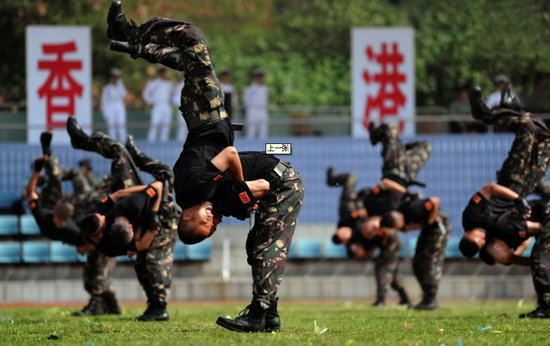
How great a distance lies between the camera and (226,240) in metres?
24.3

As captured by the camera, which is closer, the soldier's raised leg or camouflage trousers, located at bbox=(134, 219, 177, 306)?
camouflage trousers, located at bbox=(134, 219, 177, 306)

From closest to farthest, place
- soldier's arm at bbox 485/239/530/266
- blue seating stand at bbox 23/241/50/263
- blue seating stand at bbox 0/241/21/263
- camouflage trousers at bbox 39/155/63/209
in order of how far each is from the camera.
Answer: soldier's arm at bbox 485/239/530/266 < camouflage trousers at bbox 39/155/63/209 < blue seating stand at bbox 0/241/21/263 < blue seating stand at bbox 23/241/50/263

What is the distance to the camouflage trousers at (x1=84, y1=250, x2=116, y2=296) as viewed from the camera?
15.6m

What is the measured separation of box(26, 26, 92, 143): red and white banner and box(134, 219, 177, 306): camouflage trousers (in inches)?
479

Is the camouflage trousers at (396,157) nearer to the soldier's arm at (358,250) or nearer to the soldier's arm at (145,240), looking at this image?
the soldier's arm at (358,250)

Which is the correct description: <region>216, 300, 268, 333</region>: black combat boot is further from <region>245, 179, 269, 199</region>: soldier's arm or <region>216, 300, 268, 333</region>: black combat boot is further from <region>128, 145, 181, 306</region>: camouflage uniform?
<region>128, 145, 181, 306</region>: camouflage uniform

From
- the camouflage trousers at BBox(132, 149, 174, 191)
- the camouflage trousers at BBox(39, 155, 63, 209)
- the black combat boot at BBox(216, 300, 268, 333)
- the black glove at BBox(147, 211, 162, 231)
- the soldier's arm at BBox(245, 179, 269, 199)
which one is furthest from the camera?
Result: the camouflage trousers at BBox(39, 155, 63, 209)

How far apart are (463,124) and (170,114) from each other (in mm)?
6957

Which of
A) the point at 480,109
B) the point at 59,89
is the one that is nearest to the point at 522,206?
the point at 480,109

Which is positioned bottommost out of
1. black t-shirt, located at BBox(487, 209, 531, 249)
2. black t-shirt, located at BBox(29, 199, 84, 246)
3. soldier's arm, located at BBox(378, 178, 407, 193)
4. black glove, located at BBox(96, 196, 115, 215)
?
black t-shirt, located at BBox(29, 199, 84, 246)

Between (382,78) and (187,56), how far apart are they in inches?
633

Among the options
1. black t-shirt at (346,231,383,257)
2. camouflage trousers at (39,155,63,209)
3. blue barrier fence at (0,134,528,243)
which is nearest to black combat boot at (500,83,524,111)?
black t-shirt at (346,231,383,257)

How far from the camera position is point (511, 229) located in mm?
13047

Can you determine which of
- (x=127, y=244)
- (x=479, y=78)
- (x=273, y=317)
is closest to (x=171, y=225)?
(x=127, y=244)
